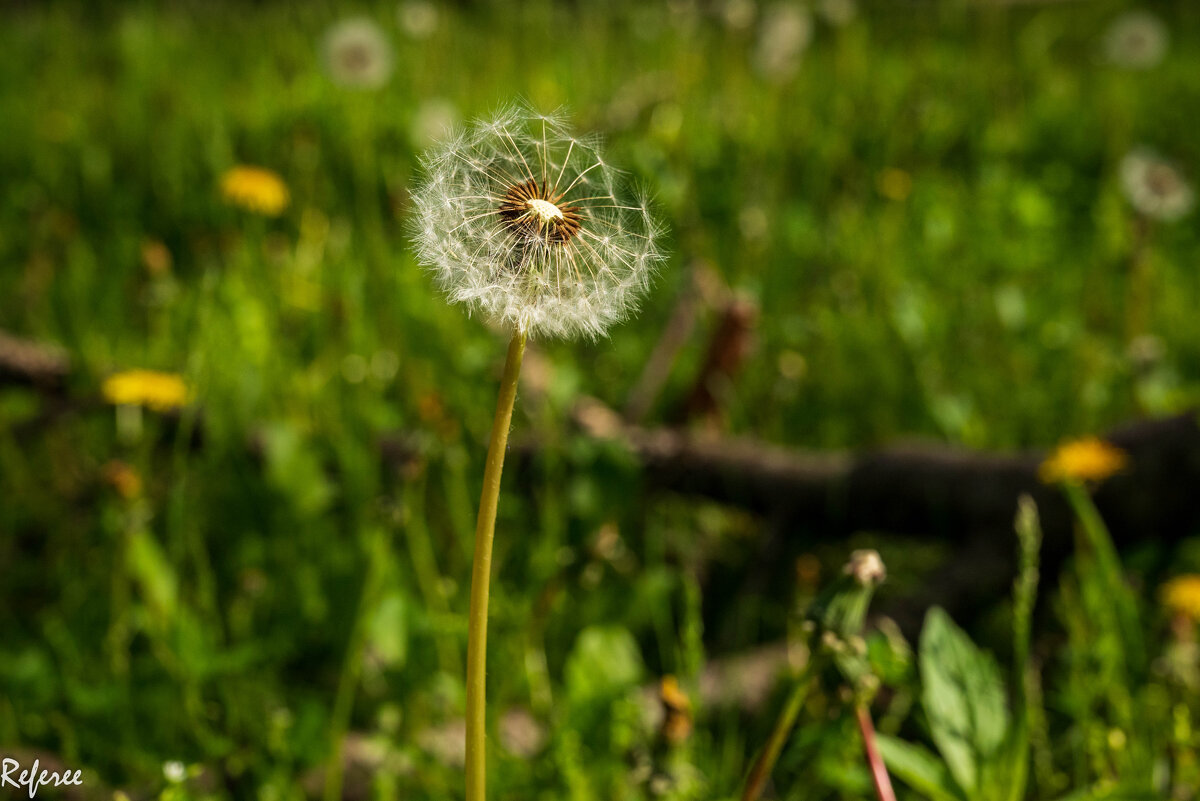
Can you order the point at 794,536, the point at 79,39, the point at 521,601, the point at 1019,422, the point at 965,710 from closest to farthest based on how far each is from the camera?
1. the point at 965,710
2. the point at 521,601
3. the point at 794,536
4. the point at 1019,422
5. the point at 79,39

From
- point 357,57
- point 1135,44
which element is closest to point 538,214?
point 357,57

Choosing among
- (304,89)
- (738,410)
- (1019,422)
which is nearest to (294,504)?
(738,410)

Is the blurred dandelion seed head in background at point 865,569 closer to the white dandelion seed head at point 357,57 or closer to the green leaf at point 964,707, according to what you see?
the green leaf at point 964,707

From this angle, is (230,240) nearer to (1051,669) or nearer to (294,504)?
(294,504)

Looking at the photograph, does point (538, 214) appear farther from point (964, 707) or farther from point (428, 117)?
point (428, 117)

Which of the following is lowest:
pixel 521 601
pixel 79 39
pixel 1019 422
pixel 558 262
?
pixel 558 262

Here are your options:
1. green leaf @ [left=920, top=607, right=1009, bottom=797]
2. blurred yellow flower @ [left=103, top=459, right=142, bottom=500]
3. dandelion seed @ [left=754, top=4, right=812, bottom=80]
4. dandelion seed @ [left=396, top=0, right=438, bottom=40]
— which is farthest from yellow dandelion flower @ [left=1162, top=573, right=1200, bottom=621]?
dandelion seed @ [left=396, top=0, right=438, bottom=40]
